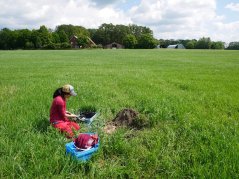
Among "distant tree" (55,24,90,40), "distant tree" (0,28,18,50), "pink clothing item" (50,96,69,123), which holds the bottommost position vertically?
"distant tree" (0,28,18,50)

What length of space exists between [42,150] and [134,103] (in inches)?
147

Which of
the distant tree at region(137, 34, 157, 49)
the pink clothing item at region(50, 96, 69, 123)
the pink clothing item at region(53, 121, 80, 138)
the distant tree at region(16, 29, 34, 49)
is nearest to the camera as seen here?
the pink clothing item at region(53, 121, 80, 138)

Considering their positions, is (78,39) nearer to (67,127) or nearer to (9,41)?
(9,41)

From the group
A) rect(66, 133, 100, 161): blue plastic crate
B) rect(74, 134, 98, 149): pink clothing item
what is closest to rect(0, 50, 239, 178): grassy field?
rect(66, 133, 100, 161): blue plastic crate

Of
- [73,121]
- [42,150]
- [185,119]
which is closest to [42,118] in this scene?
[73,121]

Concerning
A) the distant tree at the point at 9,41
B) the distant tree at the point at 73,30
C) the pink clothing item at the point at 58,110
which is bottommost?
the distant tree at the point at 9,41

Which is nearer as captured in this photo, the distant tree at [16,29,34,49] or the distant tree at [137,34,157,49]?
the distant tree at [16,29,34,49]

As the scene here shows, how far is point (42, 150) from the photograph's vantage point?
4.23 metres

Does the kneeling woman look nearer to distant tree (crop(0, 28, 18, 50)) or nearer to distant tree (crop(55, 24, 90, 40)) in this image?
distant tree (crop(0, 28, 18, 50))

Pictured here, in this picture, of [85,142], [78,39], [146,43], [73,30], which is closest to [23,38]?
[78,39]

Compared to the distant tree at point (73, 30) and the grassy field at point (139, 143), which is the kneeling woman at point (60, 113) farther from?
the distant tree at point (73, 30)

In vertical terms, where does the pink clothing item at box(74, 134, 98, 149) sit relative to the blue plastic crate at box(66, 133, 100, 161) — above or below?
above

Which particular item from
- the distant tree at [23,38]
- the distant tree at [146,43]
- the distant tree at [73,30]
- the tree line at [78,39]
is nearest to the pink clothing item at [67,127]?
the tree line at [78,39]

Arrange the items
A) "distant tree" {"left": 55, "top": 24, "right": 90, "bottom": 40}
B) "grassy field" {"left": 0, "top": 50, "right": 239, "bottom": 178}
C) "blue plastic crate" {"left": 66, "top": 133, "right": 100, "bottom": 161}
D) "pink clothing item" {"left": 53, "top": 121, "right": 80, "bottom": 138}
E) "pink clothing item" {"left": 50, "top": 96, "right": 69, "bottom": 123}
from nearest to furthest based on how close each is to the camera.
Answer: "grassy field" {"left": 0, "top": 50, "right": 239, "bottom": 178}
"blue plastic crate" {"left": 66, "top": 133, "right": 100, "bottom": 161}
"pink clothing item" {"left": 53, "top": 121, "right": 80, "bottom": 138}
"pink clothing item" {"left": 50, "top": 96, "right": 69, "bottom": 123}
"distant tree" {"left": 55, "top": 24, "right": 90, "bottom": 40}
